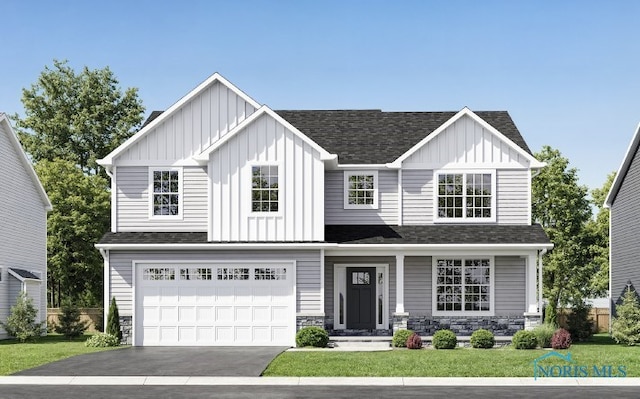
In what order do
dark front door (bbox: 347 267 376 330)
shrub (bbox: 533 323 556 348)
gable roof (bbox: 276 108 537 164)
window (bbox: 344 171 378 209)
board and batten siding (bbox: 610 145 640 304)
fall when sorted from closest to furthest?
shrub (bbox: 533 323 556 348)
dark front door (bbox: 347 267 376 330)
window (bbox: 344 171 378 209)
gable roof (bbox: 276 108 537 164)
board and batten siding (bbox: 610 145 640 304)

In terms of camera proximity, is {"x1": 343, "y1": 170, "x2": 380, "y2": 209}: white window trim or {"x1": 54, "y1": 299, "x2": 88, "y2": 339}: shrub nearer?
{"x1": 343, "y1": 170, "x2": 380, "y2": 209}: white window trim

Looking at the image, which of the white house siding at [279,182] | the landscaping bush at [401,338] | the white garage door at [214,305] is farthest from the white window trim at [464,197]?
the white garage door at [214,305]

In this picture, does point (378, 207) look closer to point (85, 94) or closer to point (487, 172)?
point (487, 172)

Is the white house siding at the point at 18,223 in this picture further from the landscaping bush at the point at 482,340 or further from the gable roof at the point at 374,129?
the landscaping bush at the point at 482,340

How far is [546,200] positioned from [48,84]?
29.9m

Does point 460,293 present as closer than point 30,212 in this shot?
Yes

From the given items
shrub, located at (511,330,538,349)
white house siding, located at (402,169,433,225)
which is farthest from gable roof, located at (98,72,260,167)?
shrub, located at (511,330,538,349)

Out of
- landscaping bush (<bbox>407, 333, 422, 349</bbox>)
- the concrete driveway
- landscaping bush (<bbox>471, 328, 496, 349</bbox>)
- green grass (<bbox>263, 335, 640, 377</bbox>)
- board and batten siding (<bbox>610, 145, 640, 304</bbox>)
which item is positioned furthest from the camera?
board and batten siding (<bbox>610, 145, 640, 304</bbox>)

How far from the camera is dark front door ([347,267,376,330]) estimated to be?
1282 inches

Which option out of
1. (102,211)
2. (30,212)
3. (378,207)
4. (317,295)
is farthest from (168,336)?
(102,211)

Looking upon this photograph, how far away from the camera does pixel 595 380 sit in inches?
811

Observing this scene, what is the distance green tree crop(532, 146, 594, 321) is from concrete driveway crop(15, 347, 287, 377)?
958 inches

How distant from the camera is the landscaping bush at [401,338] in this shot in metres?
28.9

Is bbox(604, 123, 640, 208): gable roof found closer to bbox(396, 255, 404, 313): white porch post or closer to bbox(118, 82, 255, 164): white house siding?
bbox(396, 255, 404, 313): white porch post
